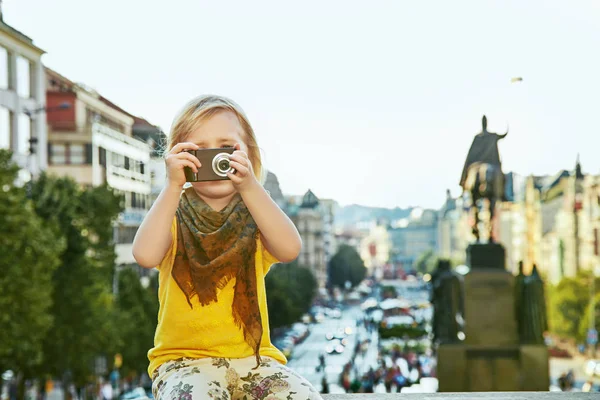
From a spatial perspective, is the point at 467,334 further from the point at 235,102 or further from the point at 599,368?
the point at 599,368

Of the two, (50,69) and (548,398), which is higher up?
(50,69)

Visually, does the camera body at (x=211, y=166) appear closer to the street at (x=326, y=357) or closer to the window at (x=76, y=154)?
the street at (x=326, y=357)

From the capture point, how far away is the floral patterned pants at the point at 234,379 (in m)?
3.77

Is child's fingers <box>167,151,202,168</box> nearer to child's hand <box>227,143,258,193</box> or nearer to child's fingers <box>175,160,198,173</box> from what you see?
child's fingers <box>175,160,198,173</box>

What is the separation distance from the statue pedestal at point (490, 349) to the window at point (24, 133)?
999 inches

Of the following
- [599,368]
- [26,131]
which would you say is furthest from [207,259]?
[599,368]

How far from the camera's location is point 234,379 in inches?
153

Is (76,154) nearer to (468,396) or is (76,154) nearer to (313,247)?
(468,396)

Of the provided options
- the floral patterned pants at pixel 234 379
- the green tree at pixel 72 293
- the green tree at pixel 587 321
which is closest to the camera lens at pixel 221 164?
the floral patterned pants at pixel 234 379

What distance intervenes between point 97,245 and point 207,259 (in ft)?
94.6

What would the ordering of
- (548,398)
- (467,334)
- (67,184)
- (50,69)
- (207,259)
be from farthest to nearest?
(50,69)
(67,184)
(467,334)
(548,398)
(207,259)

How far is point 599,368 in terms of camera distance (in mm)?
41906

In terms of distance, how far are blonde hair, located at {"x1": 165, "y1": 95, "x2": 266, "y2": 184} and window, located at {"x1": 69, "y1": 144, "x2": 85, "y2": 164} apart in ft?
191

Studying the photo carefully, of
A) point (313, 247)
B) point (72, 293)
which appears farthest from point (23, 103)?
point (313, 247)
